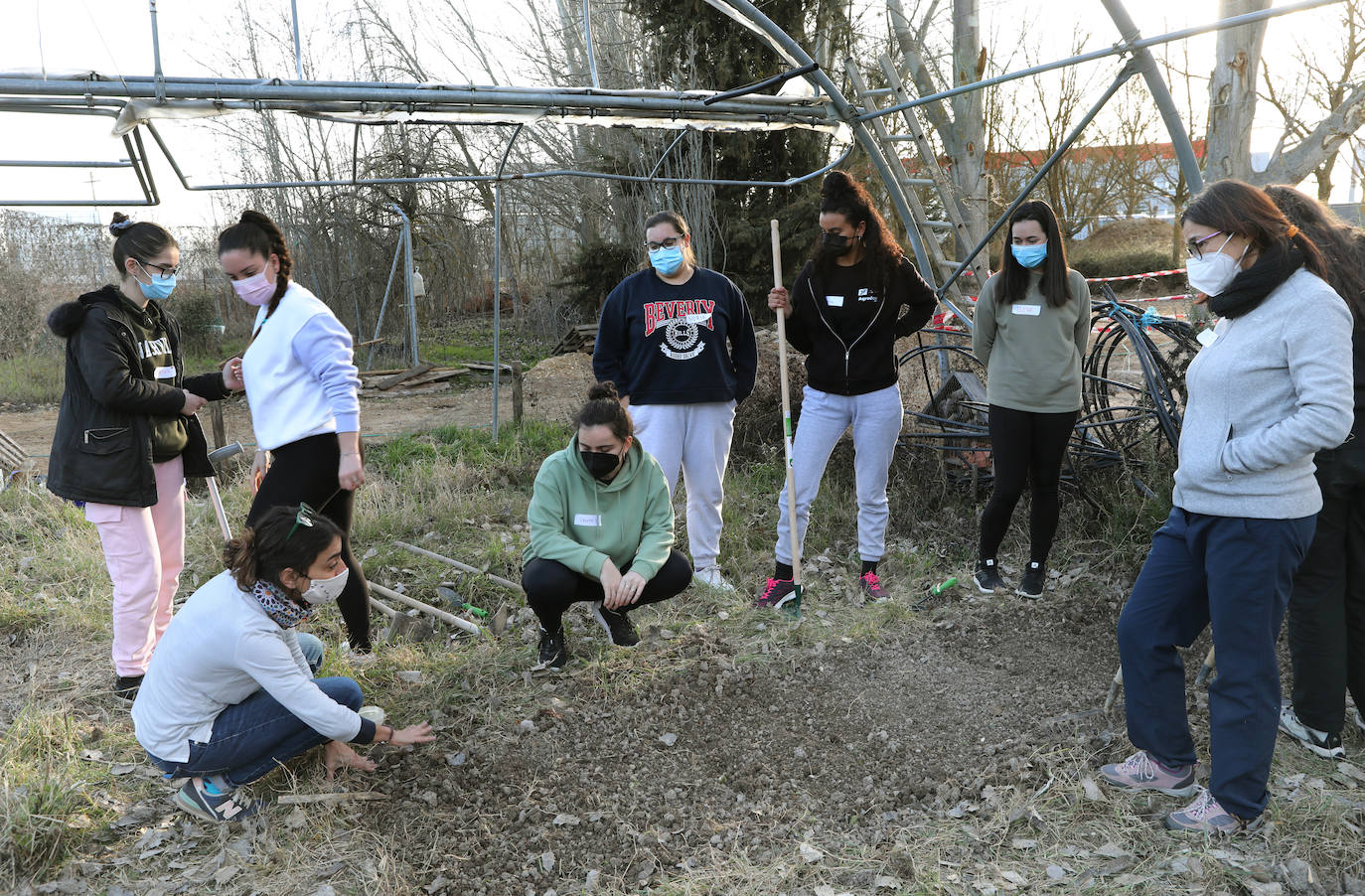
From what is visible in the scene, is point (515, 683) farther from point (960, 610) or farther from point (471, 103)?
point (471, 103)

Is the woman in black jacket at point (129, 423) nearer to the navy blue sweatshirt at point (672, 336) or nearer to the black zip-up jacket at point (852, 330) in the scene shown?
the navy blue sweatshirt at point (672, 336)

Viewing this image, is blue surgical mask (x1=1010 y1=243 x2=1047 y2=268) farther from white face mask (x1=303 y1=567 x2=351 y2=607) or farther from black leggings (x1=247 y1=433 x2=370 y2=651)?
white face mask (x1=303 y1=567 x2=351 y2=607)

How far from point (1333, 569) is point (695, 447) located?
102 inches

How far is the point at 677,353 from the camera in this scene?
14.5 feet

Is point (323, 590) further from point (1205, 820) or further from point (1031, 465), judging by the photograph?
point (1031, 465)

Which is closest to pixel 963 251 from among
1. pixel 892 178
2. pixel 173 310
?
pixel 892 178

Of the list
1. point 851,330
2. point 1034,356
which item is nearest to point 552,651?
point 851,330

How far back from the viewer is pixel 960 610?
4.45 m

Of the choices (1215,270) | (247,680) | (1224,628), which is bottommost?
(247,680)

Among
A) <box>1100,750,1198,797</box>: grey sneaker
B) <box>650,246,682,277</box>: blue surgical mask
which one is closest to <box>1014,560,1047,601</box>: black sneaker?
<box>1100,750,1198,797</box>: grey sneaker

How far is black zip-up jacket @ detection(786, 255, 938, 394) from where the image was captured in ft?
14.2

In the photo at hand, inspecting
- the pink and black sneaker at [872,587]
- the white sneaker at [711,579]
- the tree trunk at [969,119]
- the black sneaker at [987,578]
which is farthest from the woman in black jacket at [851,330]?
the tree trunk at [969,119]

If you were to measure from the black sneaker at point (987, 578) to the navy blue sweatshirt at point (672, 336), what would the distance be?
1514 mm

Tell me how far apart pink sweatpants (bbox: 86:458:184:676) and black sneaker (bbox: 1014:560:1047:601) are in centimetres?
376
